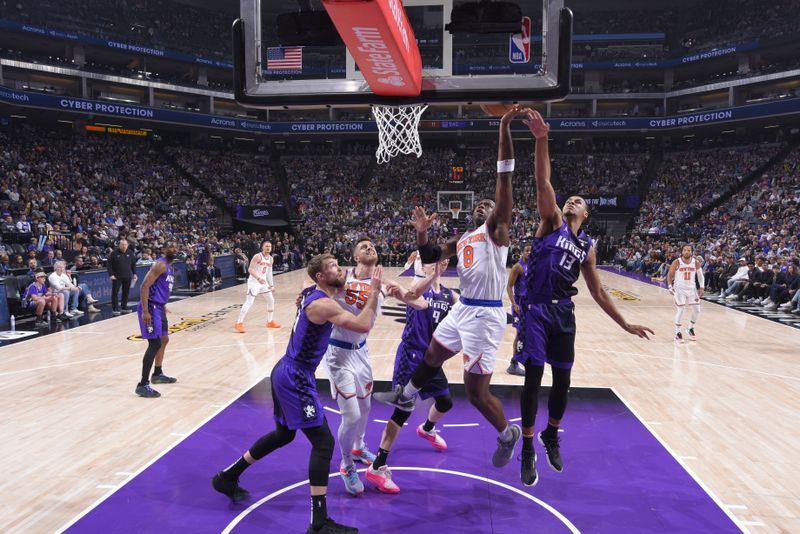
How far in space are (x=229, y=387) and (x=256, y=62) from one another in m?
4.37

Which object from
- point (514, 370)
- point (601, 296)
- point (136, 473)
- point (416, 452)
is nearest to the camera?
point (601, 296)

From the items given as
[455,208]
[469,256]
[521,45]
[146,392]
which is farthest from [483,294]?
[455,208]

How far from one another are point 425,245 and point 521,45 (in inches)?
89.6

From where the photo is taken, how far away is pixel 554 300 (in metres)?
4.43

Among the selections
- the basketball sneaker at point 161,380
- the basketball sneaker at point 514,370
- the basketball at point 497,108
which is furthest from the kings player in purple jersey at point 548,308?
the basketball sneaker at point 161,380

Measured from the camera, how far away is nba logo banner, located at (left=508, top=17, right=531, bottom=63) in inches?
206

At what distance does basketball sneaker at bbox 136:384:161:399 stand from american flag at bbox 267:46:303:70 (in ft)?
14.2

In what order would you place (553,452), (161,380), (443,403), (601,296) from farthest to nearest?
(161,380), (443,403), (601,296), (553,452)

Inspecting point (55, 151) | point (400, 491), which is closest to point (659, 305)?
point (400, 491)

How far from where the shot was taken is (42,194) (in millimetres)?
23547

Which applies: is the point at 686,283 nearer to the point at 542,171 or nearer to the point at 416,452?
the point at 416,452

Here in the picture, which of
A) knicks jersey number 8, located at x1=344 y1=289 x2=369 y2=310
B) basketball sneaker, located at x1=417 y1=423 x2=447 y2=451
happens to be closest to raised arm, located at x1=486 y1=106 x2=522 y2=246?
knicks jersey number 8, located at x1=344 y1=289 x2=369 y2=310

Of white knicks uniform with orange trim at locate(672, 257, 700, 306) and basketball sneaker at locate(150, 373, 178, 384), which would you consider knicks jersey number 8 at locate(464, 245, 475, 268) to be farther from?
white knicks uniform with orange trim at locate(672, 257, 700, 306)

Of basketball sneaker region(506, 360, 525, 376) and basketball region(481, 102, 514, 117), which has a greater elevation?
basketball region(481, 102, 514, 117)
